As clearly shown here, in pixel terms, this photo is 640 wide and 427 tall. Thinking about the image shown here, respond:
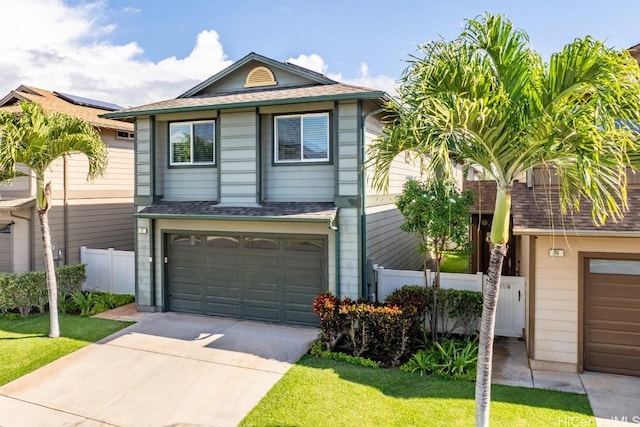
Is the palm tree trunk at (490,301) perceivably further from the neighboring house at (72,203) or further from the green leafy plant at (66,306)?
the neighboring house at (72,203)

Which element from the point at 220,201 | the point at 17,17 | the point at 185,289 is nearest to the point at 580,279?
the point at 220,201

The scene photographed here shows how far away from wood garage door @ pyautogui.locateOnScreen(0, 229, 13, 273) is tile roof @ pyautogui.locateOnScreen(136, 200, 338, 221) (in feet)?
17.0

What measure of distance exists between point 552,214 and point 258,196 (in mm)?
6342

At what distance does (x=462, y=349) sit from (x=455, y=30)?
19.0 ft

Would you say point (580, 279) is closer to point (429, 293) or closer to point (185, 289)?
point (429, 293)

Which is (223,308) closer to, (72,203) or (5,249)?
(72,203)

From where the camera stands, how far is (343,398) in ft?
22.4

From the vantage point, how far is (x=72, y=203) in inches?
555

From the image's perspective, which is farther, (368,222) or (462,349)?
(368,222)

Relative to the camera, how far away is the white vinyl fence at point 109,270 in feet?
43.5

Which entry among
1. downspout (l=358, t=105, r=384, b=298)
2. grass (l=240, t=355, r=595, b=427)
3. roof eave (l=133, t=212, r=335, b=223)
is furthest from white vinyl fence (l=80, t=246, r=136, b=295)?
grass (l=240, t=355, r=595, b=427)

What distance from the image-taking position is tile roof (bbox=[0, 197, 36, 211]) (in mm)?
12609

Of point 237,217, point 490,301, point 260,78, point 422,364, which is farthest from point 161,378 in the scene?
point 260,78

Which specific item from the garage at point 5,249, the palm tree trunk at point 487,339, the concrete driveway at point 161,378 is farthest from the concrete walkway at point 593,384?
the garage at point 5,249
